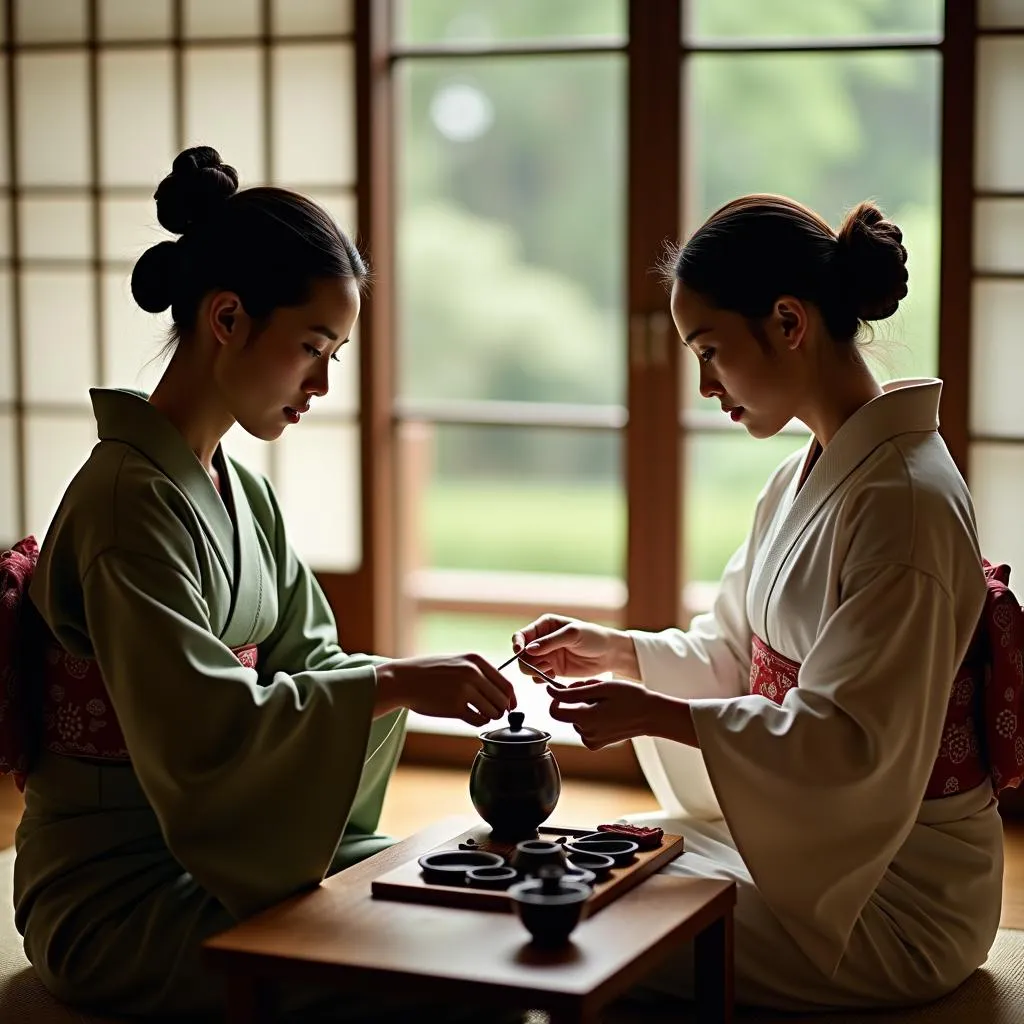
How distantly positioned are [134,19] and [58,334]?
101 cm

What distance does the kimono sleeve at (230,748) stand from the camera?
2.44m

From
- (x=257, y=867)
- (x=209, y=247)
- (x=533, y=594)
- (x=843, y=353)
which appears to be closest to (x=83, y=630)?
(x=257, y=867)

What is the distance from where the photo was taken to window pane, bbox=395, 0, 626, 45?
47.4ft

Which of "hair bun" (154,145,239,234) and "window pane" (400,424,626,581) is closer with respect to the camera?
"hair bun" (154,145,239,234)

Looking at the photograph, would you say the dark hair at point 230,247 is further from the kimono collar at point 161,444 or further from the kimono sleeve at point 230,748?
the kimono sleeve at point 230,748

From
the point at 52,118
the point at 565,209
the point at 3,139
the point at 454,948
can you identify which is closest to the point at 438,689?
the point at 454,948

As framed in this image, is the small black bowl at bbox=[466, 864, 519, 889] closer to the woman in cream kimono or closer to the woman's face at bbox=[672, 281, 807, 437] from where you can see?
the woman in cream kimono

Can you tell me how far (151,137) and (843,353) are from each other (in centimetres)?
282

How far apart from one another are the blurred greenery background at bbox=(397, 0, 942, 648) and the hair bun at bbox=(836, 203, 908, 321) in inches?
461

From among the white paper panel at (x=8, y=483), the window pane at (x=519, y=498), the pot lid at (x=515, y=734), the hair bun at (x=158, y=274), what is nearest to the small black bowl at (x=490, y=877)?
the pot lid at (x=515, y=734)

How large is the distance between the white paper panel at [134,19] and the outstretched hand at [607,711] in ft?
10.1

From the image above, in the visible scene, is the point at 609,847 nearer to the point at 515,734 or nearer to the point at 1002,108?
the point at 515,734

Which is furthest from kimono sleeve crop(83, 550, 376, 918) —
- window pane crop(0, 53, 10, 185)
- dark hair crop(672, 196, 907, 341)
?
window pane crop(0, 53, 10, 185)

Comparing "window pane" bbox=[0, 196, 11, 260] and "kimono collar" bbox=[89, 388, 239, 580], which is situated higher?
"window pane" bbox=[0, 196, 11, 260]
